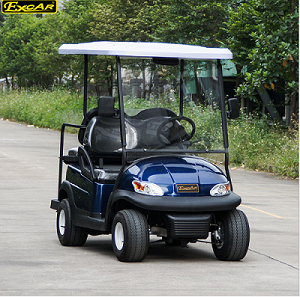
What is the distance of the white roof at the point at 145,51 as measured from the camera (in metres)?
7.24

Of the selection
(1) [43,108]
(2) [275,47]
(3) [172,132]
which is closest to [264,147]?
(2) [275,47]

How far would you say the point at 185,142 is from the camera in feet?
25.3

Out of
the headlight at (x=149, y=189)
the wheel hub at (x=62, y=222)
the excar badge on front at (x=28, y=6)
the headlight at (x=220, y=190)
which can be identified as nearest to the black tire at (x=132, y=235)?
the headlight at (x=149, y=189)

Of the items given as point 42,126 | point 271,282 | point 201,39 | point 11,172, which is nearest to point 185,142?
point 271,282

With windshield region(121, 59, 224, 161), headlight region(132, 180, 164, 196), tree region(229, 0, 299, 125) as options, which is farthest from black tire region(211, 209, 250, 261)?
tree region(229, 0, 299, 125)

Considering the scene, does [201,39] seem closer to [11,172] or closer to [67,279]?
[11,172]

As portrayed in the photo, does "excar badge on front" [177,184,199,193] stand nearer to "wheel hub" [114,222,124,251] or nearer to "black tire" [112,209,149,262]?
"black tire" [112,209,149,262]

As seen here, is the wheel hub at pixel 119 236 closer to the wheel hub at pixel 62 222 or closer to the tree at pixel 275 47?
the wheel hub at pixel 62 222

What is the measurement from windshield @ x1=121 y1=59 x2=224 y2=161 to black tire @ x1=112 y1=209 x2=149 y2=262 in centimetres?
82

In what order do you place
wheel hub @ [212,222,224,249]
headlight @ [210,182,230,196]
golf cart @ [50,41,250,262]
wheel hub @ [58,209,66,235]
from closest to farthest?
golf cart @ [50,41,250,262]
headlight @ [210,182,230,196]
wheel hub @ [212,222,224,249]
wheel hub @ [58,209,66,235]

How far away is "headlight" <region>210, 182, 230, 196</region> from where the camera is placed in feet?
22.8

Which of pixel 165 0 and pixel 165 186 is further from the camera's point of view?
pixel 165 0

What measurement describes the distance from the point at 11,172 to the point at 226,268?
11638 mm

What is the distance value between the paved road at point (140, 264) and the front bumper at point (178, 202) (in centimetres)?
59
